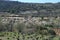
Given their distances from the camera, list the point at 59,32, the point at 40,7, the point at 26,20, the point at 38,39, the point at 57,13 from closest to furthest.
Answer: the point at 38,39 < the point at 59,32 < the point at 26,20 < the point at 57,13 < the point at 40,7

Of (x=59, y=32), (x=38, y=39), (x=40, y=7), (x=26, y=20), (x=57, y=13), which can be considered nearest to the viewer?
(x=38, y=39)

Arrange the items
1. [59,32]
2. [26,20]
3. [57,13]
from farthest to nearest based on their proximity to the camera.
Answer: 1. [57,13]
2. [26,20]
3. [59,32]

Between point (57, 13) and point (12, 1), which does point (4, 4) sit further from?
point (57, 13)

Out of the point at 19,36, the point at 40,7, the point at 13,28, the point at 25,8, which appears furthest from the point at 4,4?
the point at 19,36

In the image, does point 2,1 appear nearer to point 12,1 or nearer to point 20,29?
point 12,1

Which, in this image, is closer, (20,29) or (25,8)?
(20,29)

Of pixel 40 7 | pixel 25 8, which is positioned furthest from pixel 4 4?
pixel 40 7
